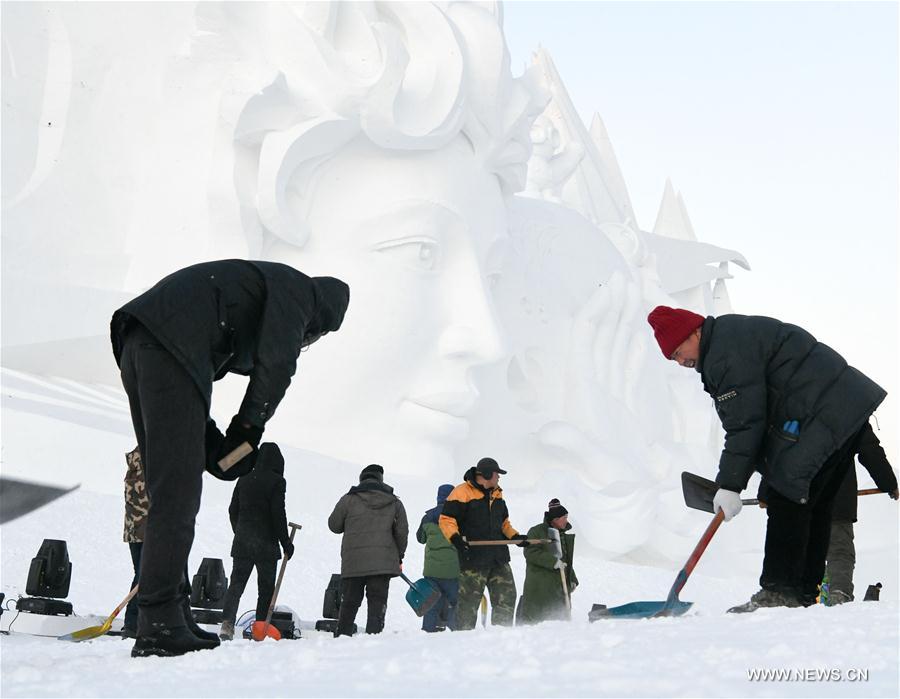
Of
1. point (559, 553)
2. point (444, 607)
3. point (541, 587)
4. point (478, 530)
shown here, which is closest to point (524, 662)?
point (478, 530)

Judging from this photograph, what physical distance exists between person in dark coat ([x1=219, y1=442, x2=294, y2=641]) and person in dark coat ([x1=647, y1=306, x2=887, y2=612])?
7.28 feet

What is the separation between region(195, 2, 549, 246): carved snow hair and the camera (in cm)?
999

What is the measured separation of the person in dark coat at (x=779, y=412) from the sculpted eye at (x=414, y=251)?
6.70m

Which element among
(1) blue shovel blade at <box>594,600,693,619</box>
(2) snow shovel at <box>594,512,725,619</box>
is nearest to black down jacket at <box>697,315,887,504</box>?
(2) snow shovel at <box>594,512,725,619</box>

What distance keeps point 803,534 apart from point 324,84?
7.29 m

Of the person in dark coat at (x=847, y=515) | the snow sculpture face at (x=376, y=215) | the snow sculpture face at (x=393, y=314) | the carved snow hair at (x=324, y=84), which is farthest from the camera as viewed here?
the snow sculpture face at (x=393, y=314)

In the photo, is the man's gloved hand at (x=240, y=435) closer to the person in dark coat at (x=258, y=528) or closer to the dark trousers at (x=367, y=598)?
the person in dark coat at (x=258, y=528)

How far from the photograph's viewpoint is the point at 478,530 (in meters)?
6.11

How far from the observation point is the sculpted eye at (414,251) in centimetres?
1059

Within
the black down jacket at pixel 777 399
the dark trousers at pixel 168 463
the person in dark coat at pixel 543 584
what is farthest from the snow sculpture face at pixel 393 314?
the dark trousers at pixel 168 463

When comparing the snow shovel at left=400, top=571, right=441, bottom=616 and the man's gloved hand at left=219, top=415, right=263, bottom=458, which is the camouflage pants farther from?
the man's gloved hand at left=219, top=415, right=263, bottom=458

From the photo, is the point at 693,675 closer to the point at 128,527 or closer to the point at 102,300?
the point at 128,527

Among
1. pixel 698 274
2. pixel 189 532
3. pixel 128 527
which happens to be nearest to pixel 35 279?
pixel 128 527

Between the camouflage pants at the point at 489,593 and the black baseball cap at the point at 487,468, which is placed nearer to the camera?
the black baseball cap at the point at 487,468
